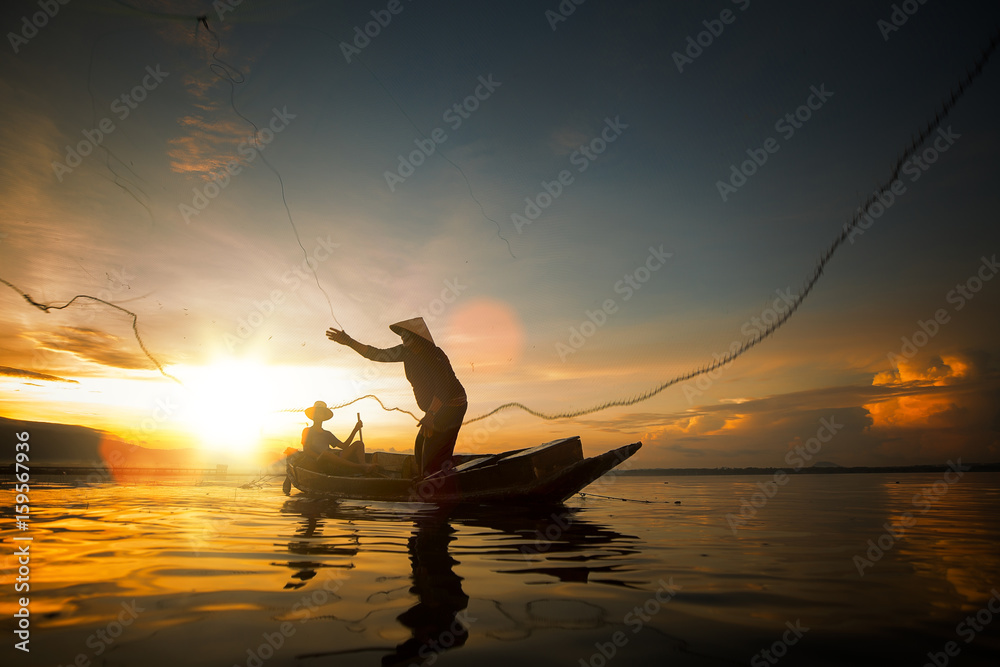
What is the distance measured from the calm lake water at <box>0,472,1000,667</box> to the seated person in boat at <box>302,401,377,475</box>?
6.61 meters

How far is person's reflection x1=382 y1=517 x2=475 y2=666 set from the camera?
8.65 feet

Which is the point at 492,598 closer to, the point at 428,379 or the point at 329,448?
the point at 428,379

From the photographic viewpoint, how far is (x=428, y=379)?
1055 cm

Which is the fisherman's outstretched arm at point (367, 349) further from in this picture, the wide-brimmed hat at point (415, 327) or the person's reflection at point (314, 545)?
the person's reflection at point (314, 545)

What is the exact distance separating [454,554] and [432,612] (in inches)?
94.7

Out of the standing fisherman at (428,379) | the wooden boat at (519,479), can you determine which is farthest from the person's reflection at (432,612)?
the wooden boat at (519,479)

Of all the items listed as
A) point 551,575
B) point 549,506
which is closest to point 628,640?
point 551,575

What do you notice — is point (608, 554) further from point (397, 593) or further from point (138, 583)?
point (138, 583)

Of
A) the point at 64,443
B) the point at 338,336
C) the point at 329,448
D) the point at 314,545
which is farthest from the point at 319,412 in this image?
the point at 64,443

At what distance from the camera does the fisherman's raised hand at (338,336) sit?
1082cm

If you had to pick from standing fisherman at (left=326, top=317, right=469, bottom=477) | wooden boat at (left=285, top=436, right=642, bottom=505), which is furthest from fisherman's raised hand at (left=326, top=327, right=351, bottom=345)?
wooden boat at (left=285, top=436, right=642, bottom=505)

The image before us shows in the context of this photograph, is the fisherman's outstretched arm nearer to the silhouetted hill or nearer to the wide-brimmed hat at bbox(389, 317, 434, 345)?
the wide-brimmed hat at bbox(389, 317, 434, 345)

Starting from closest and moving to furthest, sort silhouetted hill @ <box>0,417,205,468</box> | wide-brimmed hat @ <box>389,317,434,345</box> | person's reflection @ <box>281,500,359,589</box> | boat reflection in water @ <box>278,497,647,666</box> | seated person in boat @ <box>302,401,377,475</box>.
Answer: boat reflection in water @ <box>278,497,647,666</box> < person's reflection @ <box>281,500,359,589</box> < wide-brimmed hat @ <box>389,317,434,345</box> < seated person in boat @ <box>302,401,377,475</box> < silhouetted hill @ <box>0,417,205,468</box>

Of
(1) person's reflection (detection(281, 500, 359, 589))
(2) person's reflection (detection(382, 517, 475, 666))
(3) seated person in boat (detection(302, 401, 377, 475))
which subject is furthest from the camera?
(3) seated person in boat (detection(302, 401, 377, 475))
